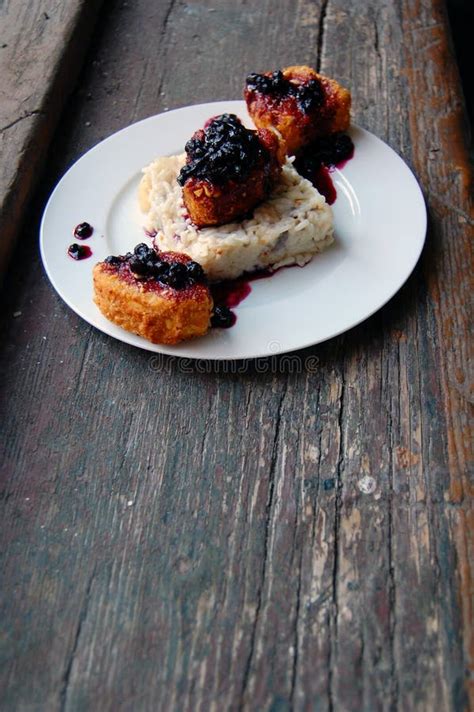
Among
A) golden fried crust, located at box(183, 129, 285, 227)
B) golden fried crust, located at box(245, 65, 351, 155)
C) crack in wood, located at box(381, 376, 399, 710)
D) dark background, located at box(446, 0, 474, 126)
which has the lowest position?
dark background, located at box(446, 0, 474, 126)

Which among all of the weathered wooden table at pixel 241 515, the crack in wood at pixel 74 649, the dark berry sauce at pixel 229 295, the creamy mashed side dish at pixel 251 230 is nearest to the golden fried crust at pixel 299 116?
the creamy mashed side dish at pixel 251 230

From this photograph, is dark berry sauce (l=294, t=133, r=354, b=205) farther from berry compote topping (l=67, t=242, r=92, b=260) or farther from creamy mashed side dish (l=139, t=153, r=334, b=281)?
berry compote topping (l=67, t=242, r=92, b=260)

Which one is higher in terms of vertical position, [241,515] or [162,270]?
[162,270]

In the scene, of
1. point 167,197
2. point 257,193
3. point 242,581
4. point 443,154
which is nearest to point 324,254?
point 257,193

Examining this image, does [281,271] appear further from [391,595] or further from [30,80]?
[30,80]

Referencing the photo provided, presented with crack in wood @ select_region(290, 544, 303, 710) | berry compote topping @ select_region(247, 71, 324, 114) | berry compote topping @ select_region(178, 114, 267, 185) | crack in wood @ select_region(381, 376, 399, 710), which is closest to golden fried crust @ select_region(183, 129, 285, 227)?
berry compote topping @ select_region(178, 114, 267, 185)

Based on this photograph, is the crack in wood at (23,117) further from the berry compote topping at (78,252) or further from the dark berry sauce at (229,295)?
the dark berry sauce at (229,295)

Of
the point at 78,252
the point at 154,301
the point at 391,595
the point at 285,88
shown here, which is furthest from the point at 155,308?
the point at 285,88
